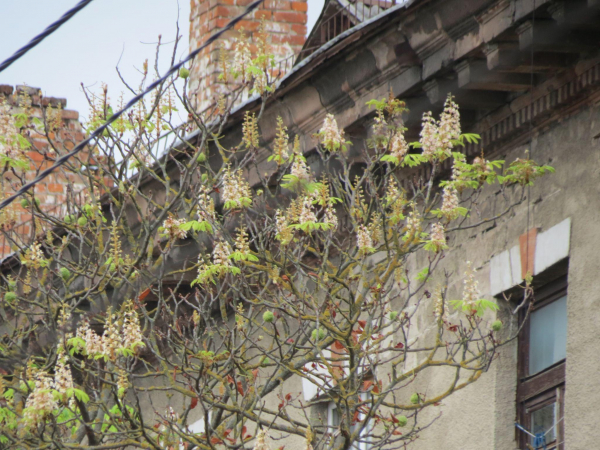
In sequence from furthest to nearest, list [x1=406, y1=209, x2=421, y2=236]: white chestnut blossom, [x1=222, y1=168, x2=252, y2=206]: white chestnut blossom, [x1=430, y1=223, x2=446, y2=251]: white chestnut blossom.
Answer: [x1=222, y1=168, x2=252, y2=206]: white chestnut blossom, [x1=430, y1=223, x2=446, y2=251]: white chestnut blossom, [x1=406, y1=209, x2=421, y2=236]: white chestnut blossom

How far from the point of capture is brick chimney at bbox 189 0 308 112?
13586mm

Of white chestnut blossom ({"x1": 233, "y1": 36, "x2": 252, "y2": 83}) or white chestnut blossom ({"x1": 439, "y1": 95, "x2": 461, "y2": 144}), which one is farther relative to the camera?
→ white chestnut blossom ({"x1": 233, "y1": 36, "x2": 252, "y2": 83})

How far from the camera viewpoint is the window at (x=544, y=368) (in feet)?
24.1

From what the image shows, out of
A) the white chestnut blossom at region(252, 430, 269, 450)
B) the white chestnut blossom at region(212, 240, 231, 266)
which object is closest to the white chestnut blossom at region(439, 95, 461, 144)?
the white chestnut blossom at region(212, 240, 231, 266)

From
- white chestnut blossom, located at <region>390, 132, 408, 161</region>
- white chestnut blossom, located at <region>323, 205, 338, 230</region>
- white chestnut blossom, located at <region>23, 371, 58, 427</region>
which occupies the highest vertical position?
white chestnut blossom, located at <region>390, 132, 408, 161</region>

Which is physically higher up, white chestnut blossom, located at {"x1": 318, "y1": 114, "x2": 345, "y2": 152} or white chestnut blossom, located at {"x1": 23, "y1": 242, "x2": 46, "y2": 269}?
white chestnut blossom, located at {"x1": 318, "y1": 114, "x2": 345, "y2": 152}

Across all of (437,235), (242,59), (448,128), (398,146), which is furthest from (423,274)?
(242,59)

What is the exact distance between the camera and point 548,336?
7648mm

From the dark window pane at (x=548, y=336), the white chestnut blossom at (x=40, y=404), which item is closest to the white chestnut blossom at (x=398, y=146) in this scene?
the dark window pane at (x=548, y=336)

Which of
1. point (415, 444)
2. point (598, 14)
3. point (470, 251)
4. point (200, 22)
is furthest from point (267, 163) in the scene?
point (200, 22)

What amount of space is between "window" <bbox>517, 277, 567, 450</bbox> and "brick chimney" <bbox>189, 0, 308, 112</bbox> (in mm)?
6427

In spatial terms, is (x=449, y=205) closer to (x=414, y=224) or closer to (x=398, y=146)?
(x=414, y=224)

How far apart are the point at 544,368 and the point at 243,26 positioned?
7052mm

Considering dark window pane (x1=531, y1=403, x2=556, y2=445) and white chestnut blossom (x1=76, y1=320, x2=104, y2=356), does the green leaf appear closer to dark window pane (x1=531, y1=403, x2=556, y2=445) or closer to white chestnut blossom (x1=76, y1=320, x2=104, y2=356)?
dark window pane (x1=531, y1=403, x2=556, y2=445)
